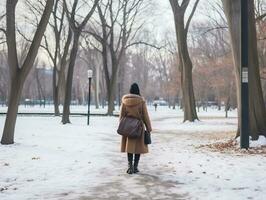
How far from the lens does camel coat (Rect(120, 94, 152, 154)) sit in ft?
29.4

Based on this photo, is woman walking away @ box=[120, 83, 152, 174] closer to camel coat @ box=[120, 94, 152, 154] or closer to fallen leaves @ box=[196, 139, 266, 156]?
camel coat @ box=[120, 94, 152, 154]

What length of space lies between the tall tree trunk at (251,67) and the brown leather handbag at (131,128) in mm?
5029

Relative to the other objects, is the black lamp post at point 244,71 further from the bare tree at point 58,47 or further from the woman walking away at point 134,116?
the bare tree at point 58,47

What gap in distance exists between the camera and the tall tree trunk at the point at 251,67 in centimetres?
1321

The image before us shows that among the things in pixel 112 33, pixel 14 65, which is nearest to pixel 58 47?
pixel 112 33

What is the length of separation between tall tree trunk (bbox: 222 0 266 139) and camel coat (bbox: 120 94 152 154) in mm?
4857

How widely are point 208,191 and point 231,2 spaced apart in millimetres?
7396

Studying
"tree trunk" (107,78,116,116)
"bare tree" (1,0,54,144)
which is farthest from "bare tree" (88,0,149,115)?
"bare tree" (1,0,54,144)

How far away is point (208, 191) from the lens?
7297 millimetres

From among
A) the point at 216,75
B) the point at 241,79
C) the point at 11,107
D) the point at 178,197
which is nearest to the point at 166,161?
the point at 241,79

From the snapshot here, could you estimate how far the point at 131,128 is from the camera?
8.90 meters

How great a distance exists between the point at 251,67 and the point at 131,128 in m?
5.88

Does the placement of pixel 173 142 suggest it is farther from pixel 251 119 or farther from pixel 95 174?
pixel 95 174

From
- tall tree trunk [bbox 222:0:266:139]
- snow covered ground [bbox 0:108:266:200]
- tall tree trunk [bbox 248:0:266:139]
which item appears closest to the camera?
snow covered ground [bbox 0:108:266:200]
